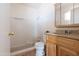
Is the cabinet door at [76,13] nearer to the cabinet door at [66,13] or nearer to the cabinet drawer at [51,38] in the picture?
the cabinet door at [66,13]

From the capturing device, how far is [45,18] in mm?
1008

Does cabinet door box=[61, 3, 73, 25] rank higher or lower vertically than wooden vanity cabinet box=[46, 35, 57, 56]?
higher

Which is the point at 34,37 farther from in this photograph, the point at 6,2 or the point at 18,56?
A: the point at 6,2

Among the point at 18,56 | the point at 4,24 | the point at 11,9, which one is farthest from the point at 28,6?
the point at 18,56

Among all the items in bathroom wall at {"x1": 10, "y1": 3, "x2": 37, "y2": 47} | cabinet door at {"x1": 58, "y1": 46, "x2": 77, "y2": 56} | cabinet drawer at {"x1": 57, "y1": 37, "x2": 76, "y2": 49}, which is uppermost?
bathroom wall at {"x1": 10, "y1": 3, "x2": 37, "y2": 47}

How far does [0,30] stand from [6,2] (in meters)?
Answer: 0.24

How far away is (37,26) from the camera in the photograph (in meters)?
1.01

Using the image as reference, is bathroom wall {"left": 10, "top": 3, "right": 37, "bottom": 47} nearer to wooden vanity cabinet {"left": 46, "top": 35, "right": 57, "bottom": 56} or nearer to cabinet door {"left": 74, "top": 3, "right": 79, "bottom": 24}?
wooden vanity cabinet {"left": 46, "top": 35, "right": 57, "bottom": 56}

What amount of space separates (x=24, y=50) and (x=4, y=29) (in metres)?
0.24

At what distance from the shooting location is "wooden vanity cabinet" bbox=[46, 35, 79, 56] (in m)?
0.96

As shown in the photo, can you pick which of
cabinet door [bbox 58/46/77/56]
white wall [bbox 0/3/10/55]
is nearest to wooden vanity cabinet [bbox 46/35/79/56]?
cabinet door [bbox 58/46/77/56]

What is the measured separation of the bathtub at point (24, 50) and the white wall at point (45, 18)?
0.12 meters

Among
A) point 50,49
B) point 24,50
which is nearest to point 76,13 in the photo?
point 50,49

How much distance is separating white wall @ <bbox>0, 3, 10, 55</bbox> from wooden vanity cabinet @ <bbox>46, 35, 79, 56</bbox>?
1.13ft
